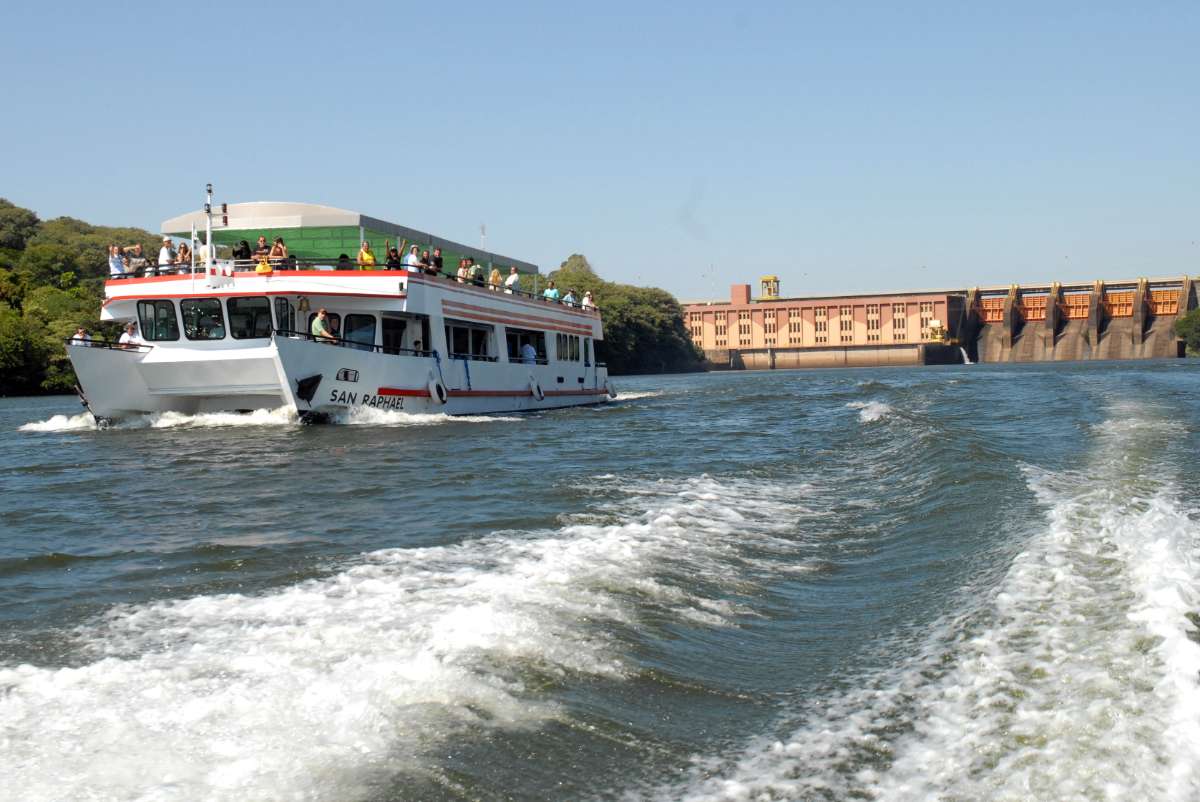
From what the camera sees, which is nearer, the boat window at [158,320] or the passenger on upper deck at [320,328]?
the passenger on upper deck at [320,328]

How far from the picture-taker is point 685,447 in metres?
18.9

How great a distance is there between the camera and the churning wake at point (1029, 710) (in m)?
4.24

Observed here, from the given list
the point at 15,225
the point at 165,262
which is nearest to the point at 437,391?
the point at 165,262

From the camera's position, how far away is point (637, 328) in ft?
352

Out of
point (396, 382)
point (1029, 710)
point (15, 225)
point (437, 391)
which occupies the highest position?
point (15, 225)

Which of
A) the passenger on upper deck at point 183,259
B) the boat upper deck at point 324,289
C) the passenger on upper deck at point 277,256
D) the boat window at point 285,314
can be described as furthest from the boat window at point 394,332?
the passenger on upper deck at point 183,259

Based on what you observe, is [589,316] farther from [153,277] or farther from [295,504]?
[295,504]

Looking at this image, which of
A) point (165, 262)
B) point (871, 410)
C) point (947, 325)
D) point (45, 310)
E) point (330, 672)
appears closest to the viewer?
point (330, 672)

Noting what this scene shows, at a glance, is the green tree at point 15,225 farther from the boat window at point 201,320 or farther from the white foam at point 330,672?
the white foam at point 330,672

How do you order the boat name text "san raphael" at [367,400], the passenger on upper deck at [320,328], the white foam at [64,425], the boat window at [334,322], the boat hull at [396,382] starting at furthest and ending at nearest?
the boat window at [334,322]
the white foam at [64,425]
the passenger on upper deck at [320,328]
the boat name text "san raphael" at [367,400]
the boat hull at [396,382]

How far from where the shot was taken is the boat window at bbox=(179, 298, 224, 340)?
77.2ft

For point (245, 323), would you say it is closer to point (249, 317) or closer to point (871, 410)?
point (249, 317)

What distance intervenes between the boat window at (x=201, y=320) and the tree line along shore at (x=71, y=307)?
21.7 m

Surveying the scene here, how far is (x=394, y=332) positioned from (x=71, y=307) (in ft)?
142
